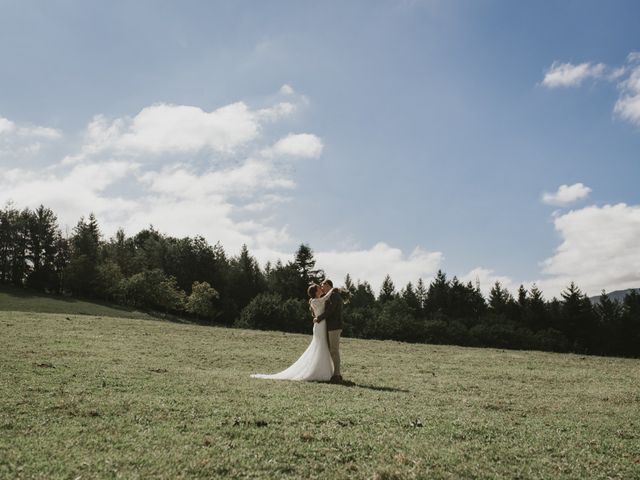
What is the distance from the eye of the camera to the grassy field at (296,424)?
7.07 m

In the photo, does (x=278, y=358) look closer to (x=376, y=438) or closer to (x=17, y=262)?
(x=376, y=438)

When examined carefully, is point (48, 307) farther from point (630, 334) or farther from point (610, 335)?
point (630, 334)

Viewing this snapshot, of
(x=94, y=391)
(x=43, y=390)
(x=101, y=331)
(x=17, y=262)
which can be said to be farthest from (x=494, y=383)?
(x=17, y=262)

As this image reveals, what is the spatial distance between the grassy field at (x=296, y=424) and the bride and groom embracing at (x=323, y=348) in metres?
1.20

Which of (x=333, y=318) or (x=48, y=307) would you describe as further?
(x=48, y=307)

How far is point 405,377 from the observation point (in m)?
18.2

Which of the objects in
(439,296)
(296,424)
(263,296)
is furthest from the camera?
(439,296)

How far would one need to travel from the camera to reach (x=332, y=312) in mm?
17469

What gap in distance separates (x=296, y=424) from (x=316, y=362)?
782 centimetres

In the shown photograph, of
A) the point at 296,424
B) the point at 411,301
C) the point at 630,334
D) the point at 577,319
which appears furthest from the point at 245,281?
the point at 296,424

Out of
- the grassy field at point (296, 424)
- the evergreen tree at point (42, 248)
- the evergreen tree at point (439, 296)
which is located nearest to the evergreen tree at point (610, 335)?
the evergreen tree at point (439, 296)

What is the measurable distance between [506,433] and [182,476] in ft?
20.9

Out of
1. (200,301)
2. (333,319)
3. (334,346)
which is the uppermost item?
(200,301)

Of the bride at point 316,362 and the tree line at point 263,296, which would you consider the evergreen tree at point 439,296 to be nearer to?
the tree line at point 263,296
